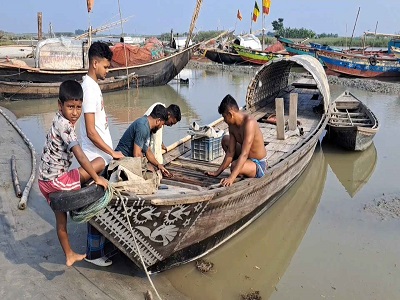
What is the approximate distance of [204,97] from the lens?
51.0ft

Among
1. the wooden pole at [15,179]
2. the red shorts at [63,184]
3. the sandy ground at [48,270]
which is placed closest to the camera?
the red shorts at [63,184]

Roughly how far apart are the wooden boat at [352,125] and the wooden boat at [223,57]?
717 inches

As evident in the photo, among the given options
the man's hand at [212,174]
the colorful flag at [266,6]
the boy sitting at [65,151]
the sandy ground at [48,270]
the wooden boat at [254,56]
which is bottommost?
the sandy ground at [48,270]

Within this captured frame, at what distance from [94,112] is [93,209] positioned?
2.81 feet

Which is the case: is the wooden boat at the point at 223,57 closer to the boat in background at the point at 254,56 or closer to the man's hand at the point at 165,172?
the boat in background at the point at 254,56

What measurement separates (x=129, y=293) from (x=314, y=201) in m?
3.71

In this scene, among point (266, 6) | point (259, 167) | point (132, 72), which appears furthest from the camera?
point (266, 6)

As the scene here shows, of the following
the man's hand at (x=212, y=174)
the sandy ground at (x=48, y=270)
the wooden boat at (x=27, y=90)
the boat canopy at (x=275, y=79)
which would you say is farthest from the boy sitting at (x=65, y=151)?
the wooden boat at (x=27, y=90)

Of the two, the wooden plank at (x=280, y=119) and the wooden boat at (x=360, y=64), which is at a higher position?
the wooden boat at (x=360, y=64)

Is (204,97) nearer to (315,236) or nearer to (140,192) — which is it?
(315,236)

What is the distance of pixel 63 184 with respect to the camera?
9.91 ft

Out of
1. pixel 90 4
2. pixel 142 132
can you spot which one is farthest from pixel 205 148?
pixel 90 4

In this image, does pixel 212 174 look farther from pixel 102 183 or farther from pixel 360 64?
pixel 360 64

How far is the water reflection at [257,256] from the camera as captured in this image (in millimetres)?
3902
